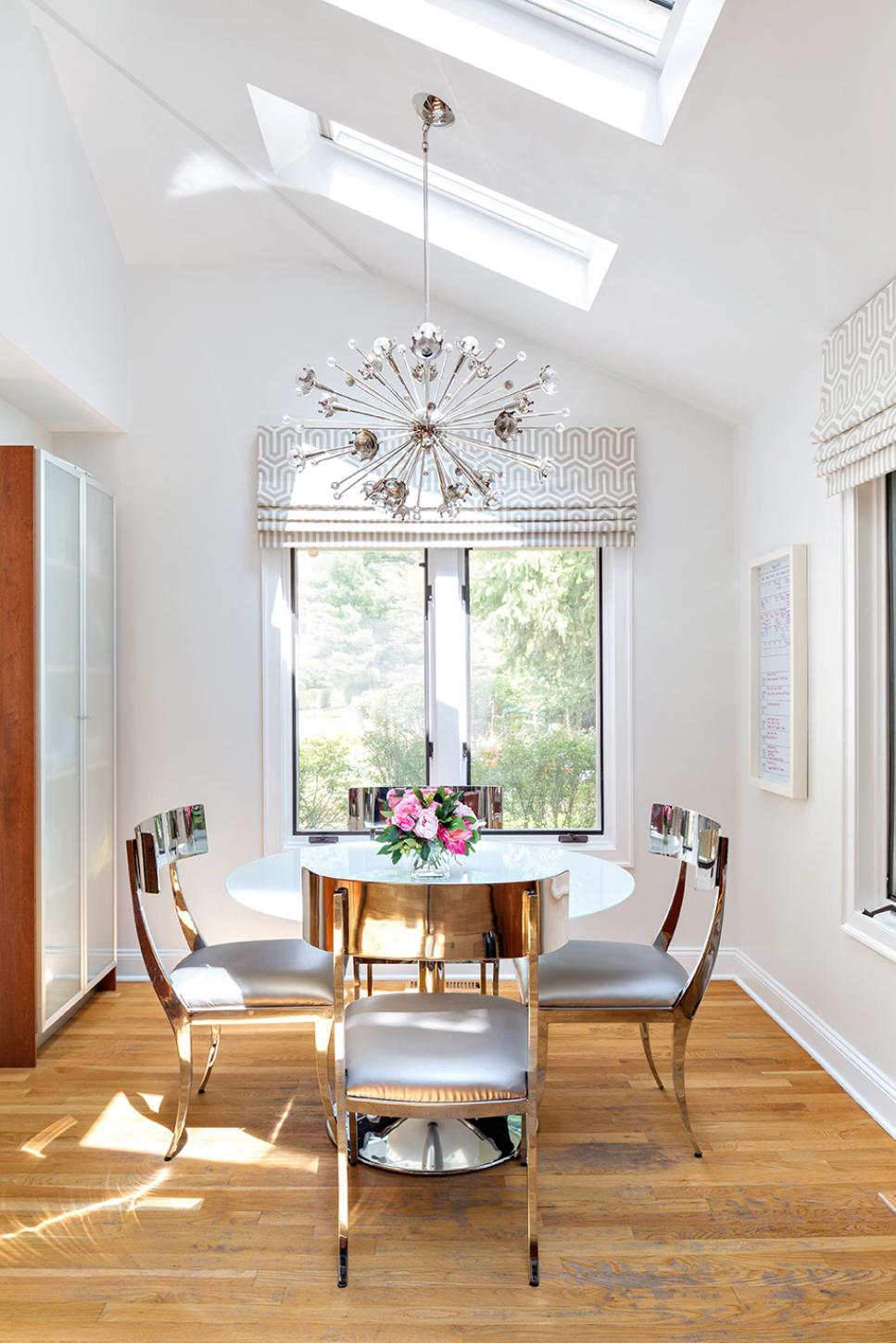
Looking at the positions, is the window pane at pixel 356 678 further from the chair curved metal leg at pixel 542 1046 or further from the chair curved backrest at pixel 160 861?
the chair curved metal leg at pixel 542 1046

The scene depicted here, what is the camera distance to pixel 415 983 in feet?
12.4

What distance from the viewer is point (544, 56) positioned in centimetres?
224

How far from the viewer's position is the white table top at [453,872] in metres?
2.29

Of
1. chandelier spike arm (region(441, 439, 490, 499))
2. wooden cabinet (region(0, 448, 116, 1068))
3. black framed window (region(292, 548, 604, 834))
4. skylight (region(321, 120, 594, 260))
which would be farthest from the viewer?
black framed window (region(292, 548, 604, 834))

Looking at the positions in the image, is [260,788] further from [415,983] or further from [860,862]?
[860,862]

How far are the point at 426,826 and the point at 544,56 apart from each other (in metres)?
1.91

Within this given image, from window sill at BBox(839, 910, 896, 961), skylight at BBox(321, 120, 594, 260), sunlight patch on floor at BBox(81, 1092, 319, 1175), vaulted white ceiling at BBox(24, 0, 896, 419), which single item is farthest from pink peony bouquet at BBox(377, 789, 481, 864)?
skylight at BBox(321, 120, 594, 260)

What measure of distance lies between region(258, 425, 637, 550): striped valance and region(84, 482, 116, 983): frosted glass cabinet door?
25.1 inches

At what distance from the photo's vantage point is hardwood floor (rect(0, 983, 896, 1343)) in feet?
5.98

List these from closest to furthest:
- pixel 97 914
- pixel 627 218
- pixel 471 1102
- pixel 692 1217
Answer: pixel 471 1102 < pixel 692 1217 < pixel 627 218 < pixel 97 914

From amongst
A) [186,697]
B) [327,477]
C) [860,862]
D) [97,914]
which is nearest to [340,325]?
[327,477]

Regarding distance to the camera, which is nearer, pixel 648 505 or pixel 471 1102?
pixel 471 1102

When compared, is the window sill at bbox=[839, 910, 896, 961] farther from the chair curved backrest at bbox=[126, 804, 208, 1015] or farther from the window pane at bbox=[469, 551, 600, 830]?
the chair curved backrest at bbox=[126, 804, 208, 1015]

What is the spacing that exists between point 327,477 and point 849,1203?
300 centimetres
